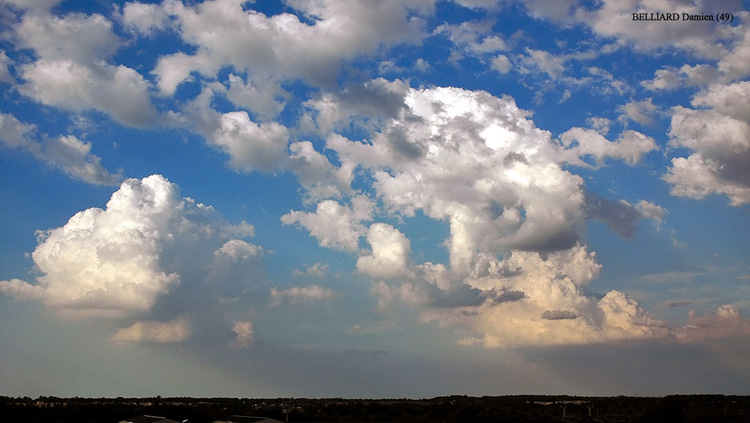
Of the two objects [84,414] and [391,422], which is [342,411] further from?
[84,414]

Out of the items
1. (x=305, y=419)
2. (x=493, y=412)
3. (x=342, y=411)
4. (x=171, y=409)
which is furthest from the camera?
(x=342, y=411)

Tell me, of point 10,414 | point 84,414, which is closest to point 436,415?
point 84,414

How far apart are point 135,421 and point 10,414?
128 ft

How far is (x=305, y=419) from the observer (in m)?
111

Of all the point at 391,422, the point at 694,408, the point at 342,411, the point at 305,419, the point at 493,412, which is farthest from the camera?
the point at 342,411

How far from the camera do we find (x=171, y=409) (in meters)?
119

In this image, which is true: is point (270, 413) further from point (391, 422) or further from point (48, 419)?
point (48, 419)

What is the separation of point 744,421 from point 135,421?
75991mm

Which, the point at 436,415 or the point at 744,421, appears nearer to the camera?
the point at 744,421

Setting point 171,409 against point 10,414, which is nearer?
point 10,414

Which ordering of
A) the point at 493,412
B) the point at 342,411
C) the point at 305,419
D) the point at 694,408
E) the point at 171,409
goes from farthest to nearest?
the point at 342,411, the point at 171,409, the point at 305,419, the point at 493,412, the point at 694,408

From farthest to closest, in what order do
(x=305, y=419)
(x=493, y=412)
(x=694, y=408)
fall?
1. (x=305, y=419)
2. (x=493, y=412)
3. (x=694, y=408)

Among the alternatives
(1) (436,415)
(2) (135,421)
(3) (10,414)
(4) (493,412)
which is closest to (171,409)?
(3) (10,414)

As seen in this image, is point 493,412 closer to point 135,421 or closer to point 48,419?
point 135,421
